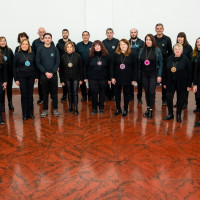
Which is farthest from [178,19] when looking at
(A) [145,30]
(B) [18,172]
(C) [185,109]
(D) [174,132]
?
(B) [18,172]

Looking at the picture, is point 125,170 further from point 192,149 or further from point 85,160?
point 192,149

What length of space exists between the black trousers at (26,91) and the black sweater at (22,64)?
102 millimetres

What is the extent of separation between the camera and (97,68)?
5.48m

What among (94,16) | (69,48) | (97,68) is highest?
(94,16)

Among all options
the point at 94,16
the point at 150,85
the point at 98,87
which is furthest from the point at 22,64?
the point at 94,16

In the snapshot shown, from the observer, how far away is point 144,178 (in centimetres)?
316

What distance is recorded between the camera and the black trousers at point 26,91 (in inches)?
206

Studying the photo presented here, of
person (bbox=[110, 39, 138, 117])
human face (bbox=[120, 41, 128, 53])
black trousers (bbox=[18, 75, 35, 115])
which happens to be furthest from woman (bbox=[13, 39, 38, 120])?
human face (bbox=[120, 41, 128, 53])

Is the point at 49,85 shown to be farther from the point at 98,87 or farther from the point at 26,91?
the point at 98,87

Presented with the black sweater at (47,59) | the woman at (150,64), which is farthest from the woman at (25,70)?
the woman at (150,64)

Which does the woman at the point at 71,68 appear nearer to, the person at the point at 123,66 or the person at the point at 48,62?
the person at the point at 48,62

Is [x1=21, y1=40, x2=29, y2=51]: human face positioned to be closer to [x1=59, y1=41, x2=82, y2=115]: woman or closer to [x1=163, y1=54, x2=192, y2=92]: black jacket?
[x1=59, y1=41, x2=82, y2=115]: woman

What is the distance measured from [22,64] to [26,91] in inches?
20.8

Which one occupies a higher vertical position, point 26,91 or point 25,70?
point 25,70
